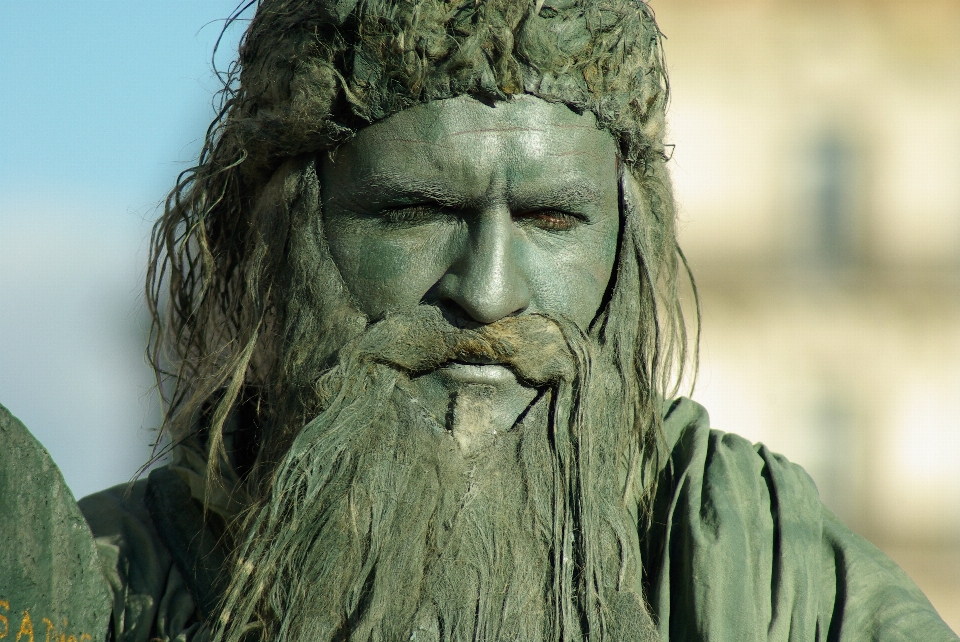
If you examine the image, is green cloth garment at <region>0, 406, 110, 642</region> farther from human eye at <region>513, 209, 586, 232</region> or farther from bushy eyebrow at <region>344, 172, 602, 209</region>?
human eye at <region>513, 209, 586, 232</region>

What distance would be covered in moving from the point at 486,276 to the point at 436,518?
47 centimetres

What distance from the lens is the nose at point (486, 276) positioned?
2.37m

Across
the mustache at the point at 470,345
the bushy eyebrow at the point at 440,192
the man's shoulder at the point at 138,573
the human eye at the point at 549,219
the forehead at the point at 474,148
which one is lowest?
the man's shoulder at the point at 138,573

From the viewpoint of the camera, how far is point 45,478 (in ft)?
Result: 7.07

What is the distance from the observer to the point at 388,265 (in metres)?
2.46

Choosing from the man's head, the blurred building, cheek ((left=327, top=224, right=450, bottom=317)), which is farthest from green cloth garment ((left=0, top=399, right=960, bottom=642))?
the blurred building

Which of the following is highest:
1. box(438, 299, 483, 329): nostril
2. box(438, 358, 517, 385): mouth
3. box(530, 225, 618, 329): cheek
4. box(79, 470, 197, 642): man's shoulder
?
box(530, 225, 618, 329): cheek

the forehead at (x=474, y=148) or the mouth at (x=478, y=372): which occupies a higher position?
the forehead at (x=474, y=148)

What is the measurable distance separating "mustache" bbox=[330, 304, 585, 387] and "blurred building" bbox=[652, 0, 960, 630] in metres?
9.28

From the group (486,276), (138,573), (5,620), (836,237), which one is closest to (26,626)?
(5,620)

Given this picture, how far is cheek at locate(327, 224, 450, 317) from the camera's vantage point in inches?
96.3

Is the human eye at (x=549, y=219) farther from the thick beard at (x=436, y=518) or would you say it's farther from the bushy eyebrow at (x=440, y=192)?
the thick beard at (x=436, y=518)

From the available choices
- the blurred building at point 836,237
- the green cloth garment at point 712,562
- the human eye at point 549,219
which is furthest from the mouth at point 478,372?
the blurred building at point 836,237

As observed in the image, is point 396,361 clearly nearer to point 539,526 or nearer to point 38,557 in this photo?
point 539,526
